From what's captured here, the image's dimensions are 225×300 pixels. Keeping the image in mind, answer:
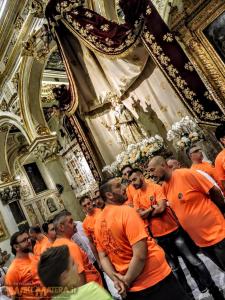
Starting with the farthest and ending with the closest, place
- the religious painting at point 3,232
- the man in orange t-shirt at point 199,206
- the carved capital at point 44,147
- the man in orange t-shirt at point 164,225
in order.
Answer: the religious painting at point 3,232 → the carved capital at point 44,147 → the man in orange t-shirt at point 164,225 → the man in orange t-shirt at point 199,206

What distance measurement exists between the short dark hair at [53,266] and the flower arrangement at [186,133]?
120 inches

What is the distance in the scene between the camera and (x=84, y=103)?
607cm

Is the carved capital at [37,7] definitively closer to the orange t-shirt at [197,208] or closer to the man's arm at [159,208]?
the man's arm at [159,208]

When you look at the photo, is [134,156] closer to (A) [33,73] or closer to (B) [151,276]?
(B) [151,276]

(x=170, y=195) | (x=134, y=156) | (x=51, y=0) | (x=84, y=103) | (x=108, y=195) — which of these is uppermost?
(x=51, y=0)

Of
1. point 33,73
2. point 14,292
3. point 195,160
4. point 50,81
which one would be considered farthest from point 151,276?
point 50,81

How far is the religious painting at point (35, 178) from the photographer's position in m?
15.6

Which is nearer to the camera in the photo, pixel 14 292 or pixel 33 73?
pixel 14 292

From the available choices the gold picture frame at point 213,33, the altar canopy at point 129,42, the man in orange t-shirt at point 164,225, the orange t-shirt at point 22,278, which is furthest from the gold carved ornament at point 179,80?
the orange t-shirt at point 22,278

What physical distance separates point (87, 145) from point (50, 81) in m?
5.62

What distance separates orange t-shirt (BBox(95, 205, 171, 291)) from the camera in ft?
7.45

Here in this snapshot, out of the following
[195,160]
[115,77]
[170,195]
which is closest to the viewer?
[170,195]

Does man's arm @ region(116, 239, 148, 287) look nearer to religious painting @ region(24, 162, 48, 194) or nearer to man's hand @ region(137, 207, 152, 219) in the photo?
man's hand @ region(137, 207, 152, 219)

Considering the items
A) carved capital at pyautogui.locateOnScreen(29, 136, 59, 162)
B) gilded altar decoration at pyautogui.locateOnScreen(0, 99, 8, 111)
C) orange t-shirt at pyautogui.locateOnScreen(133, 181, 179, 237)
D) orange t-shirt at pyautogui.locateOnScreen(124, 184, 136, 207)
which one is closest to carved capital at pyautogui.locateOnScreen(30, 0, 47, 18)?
carved capital at pyautogui.locateOnScreen(29, 136, 59, 162)
